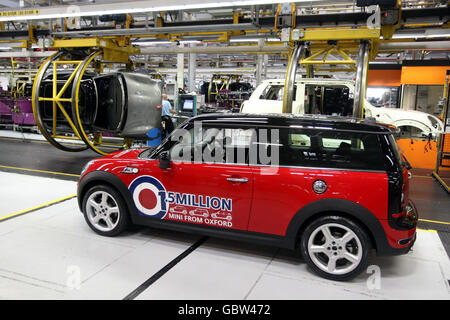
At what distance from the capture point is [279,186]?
3078 mm

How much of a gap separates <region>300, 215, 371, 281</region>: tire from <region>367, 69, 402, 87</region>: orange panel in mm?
12348

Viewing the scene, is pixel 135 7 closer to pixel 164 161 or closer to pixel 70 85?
pixel 70 85

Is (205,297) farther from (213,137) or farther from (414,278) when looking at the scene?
(414,278)

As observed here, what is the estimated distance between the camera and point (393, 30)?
253 inches

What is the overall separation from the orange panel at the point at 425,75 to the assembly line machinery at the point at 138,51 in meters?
3.27

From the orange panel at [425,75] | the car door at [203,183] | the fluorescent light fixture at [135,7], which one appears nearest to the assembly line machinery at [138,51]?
the fluorescent light fixture at [135,7]

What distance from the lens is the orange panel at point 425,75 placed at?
10.3 m

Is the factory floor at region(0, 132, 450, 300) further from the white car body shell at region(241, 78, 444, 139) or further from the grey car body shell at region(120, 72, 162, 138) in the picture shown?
the grey car body shell at region(120, 72, 162, 138)

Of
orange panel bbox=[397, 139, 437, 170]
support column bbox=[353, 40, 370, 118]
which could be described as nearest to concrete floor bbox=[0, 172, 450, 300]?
support column bbox=[353, 40, 370, 118]

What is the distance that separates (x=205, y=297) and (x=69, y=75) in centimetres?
635

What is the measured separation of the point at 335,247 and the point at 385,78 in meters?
12.7

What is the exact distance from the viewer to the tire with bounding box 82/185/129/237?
148 inches

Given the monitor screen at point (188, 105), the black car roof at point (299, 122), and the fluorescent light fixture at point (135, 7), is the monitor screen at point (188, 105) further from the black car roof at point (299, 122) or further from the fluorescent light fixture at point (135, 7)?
the black car roof at point (299, 122)

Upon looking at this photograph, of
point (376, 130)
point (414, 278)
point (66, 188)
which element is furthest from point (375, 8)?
point (66, 188)
